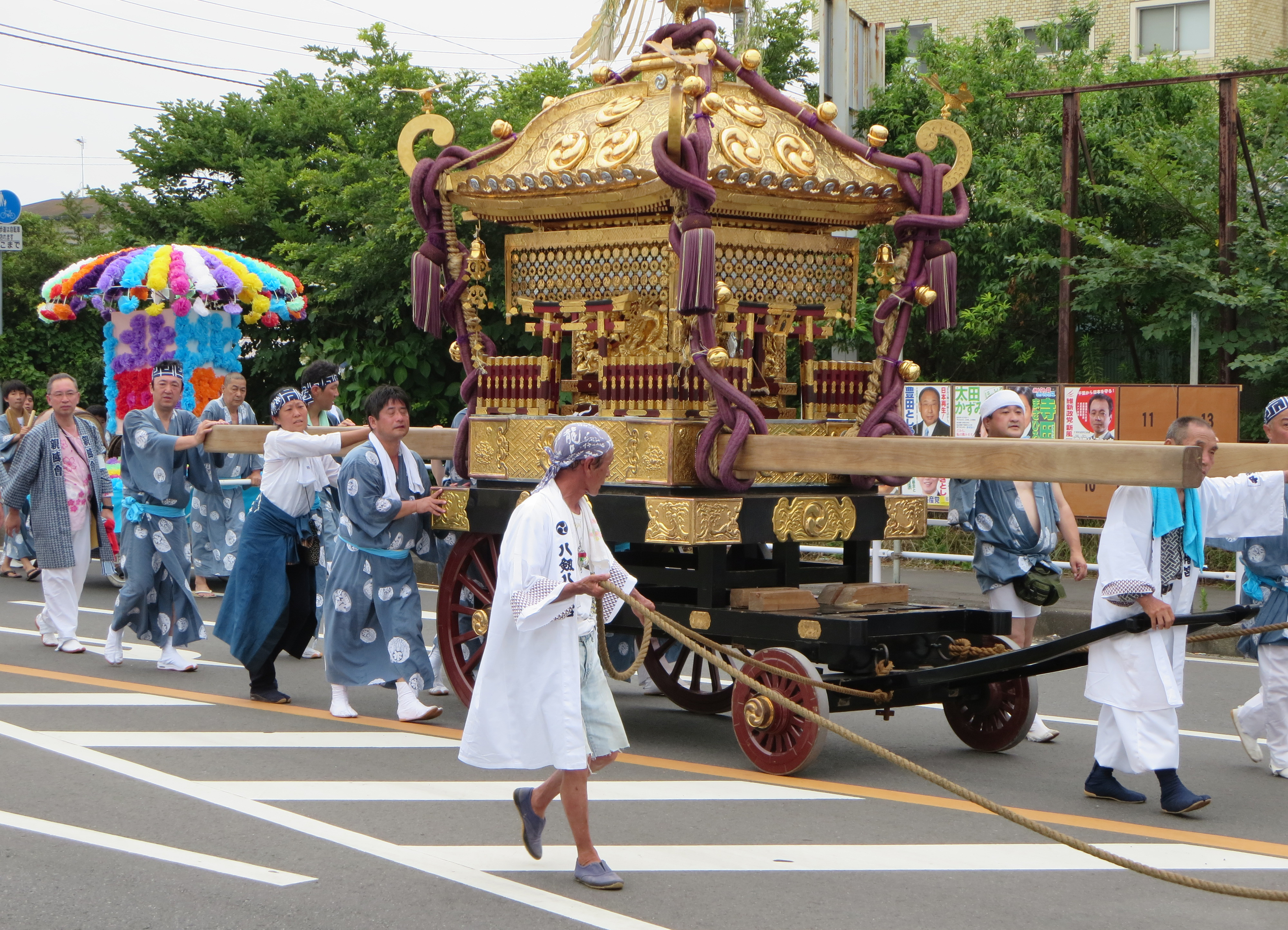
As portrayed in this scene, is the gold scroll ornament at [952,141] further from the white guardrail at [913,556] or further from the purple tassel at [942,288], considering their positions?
the white guardrail at [913,556]

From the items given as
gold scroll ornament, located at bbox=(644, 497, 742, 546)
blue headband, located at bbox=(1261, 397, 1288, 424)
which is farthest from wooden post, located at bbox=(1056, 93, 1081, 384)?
gold scroll ornament, located at bbox=(644, 497, 742, 546)

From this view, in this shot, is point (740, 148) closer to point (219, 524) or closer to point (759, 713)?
point (759, 713)

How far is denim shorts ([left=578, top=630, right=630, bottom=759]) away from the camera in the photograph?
5.25 meters

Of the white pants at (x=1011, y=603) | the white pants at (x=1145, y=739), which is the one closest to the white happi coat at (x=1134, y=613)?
the white pants at (x=1145, y=739)

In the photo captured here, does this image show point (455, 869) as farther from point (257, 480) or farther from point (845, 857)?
point (257, 480)

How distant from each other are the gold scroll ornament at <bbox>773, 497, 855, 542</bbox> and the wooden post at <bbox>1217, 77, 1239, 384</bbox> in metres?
8.28

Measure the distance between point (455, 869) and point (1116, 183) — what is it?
1330cm

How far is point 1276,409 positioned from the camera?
700 cm

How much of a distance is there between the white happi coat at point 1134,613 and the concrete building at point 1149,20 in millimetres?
19245

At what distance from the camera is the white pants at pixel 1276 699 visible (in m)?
6.89

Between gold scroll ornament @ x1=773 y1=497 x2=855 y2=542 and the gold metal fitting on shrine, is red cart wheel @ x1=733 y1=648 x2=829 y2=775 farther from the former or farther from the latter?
gold scroll ornament @ x1=773 y1=497 x2=855 y2=542

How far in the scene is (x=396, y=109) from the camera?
18.3 metres

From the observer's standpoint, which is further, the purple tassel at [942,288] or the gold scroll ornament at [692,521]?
the purple tassel at [942,288]

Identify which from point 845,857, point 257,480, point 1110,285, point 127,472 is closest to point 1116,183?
point 1110,285
